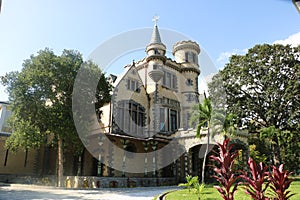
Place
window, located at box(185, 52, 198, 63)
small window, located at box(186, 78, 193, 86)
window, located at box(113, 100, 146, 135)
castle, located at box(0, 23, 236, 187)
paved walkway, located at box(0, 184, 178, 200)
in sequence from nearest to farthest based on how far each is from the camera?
paved walkway, located at box(0, 184, 178, 200)
castle, located at box(0, 23, 236, 187)
window, located at box(113, 100, 146, 135)
small window, located at box(186, 78, 193, 86)
window, located at box(185, 52, 198, 63)

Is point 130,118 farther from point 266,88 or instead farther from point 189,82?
point 266,88

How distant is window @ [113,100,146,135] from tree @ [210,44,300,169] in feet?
34.0

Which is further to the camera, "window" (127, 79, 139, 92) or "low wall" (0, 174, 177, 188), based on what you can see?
"window" (127, 79, 139, 92)

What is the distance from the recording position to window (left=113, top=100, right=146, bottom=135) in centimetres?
2316

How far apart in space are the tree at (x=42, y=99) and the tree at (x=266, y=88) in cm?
1806

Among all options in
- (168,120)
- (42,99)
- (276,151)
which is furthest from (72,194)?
(276,151)

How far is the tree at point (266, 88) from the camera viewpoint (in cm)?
2431

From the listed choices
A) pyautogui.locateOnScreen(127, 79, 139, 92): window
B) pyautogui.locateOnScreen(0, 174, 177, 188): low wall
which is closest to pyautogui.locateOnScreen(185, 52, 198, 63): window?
pyautogui.locateOnScreen(127, 79, 139, 92): window

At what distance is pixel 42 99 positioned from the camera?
1766cm

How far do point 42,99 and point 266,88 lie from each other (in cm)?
2169

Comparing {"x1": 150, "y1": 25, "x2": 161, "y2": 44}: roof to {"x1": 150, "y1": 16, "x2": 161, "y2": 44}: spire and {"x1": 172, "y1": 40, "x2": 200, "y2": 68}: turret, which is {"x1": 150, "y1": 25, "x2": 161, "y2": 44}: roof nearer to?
{"x1": 150, "y1": 16, "x2": 161, "y2": 44}: spire

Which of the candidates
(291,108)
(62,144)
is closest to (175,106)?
(291,108)

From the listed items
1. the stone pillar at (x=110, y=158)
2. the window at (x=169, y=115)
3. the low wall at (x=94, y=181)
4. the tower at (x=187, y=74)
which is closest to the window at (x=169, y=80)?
the tower at (x=187, y=74)

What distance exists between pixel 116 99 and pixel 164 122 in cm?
603
